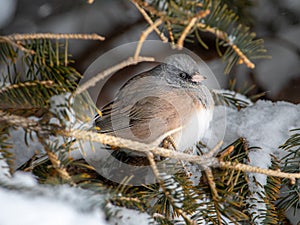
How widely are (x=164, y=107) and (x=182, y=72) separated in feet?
0.72

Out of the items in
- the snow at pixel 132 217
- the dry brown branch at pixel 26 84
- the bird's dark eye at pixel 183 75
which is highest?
the dry brown branch at pixel 26 84

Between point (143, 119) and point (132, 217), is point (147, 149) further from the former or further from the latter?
point (143, 119)

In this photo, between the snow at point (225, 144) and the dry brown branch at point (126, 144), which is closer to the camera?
the snow at point (225, 144)

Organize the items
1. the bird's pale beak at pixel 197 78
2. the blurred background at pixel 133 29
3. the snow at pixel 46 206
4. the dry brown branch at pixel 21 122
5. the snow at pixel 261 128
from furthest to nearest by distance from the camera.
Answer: the blurred background at pixel 133 29
the bird's pale beak at pixel 197 78
the snow at pixel 261 128
the dry brown branch at pixel 21 122
the snow at pixel 46 206

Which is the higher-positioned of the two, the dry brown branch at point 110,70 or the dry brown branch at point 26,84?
the dry brown branch at point 26,84

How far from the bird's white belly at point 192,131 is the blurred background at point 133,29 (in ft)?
1.82

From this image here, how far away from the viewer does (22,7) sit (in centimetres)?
206

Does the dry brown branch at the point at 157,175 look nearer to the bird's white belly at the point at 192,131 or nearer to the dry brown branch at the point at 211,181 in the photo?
the dry brown branch at the point at 211,181

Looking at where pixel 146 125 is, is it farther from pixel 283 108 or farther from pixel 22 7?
pixel 22 7

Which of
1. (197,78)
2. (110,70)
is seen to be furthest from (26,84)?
(197,78)

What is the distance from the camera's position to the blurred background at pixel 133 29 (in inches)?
74.7

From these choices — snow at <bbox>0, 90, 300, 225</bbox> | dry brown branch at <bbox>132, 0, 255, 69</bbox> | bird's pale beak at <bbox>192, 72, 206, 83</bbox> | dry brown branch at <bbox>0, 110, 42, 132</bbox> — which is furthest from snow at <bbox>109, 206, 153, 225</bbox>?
bird's pale beak at <bbox>192, 72, 206, 83</bbox>

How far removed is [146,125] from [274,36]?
3.17 feet

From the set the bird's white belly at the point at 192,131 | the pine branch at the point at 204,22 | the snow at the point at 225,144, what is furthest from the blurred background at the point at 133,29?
the pine branch at the point at 204,22
